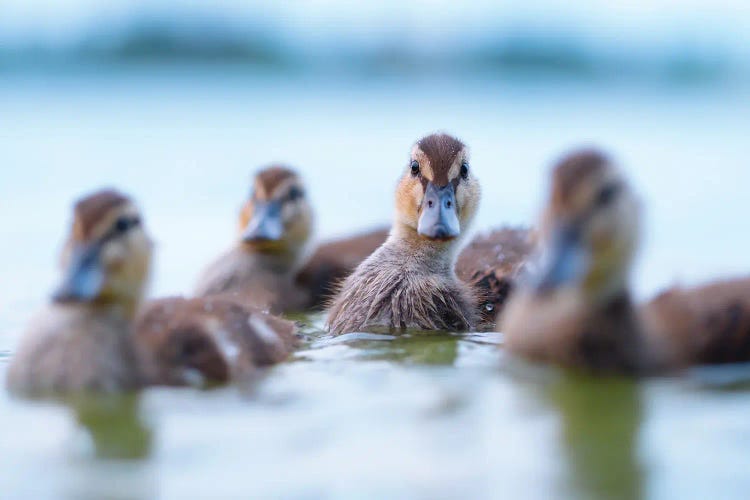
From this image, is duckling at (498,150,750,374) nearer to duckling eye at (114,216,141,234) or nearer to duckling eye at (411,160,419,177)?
duckling eye at (114,216,141,234)

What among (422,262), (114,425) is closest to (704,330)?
(422,262)

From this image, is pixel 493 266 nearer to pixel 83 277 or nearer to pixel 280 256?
pixel 280 256

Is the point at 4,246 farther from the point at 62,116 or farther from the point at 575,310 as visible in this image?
the point at 62,116

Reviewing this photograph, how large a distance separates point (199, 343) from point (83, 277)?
595 millimetres

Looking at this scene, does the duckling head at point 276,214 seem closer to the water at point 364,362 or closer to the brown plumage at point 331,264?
the brown plumage at point 331,264

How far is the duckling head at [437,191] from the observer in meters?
6.50

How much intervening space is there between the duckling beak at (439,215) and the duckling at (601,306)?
154 centimetres

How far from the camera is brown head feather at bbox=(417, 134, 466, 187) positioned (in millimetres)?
6695

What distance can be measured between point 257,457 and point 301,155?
13.7 meters

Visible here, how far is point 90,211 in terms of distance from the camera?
505 centimetres

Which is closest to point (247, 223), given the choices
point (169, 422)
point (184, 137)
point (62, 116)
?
point (169, 422)

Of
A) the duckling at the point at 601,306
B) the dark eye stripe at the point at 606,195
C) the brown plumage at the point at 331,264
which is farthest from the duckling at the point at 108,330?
the brown plumage at the point at 331,264

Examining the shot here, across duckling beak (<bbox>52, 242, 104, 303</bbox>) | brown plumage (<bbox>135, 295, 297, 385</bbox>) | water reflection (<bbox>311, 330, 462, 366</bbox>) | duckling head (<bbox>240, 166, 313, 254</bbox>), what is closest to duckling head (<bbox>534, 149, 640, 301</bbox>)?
water reflection (<bbox>311, 330, 462, 366</bbox>)

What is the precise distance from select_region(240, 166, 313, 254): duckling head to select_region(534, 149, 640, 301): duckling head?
3.59 metres
